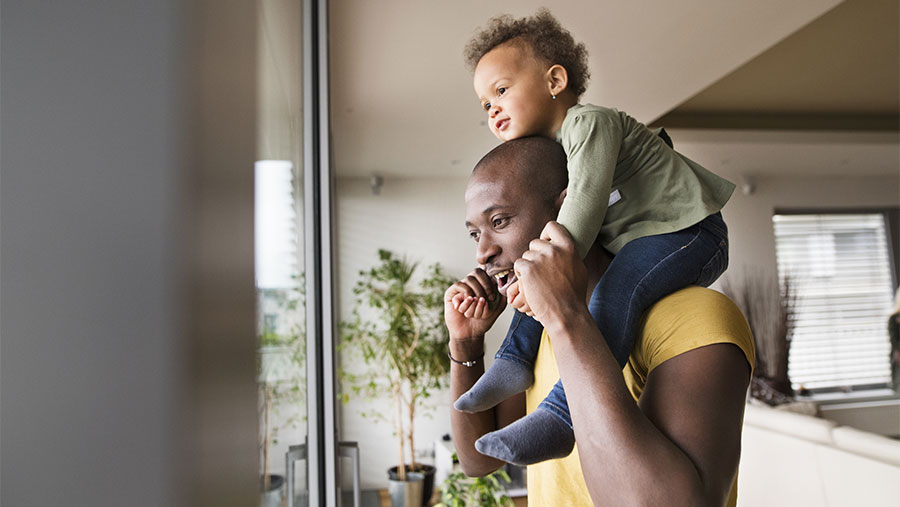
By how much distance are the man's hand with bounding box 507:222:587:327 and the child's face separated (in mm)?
150

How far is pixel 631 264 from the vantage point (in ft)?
1.66

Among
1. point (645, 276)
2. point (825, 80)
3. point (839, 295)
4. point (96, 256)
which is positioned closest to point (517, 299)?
point (645, 276)

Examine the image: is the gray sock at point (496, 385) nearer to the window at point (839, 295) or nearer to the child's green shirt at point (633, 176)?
the child's green shirt at point (633, 176)

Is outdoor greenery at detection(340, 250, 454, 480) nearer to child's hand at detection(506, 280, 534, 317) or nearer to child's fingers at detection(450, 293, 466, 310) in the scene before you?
child's fingers at detection(450, 293, 466, 310)

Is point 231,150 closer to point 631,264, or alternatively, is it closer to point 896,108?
point 631,264

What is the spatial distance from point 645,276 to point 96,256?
1.37 ft

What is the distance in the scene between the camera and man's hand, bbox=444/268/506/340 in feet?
2.01

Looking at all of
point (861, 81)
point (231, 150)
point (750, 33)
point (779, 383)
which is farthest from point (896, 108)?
point (231, 150)

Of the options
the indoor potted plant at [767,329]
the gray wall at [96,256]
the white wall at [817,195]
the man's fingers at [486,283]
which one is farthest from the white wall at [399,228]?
the gray wall at [96,256]

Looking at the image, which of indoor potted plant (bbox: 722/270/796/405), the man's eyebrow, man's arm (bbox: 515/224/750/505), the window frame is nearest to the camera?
man's arm (bbox: 515/224/750/505)

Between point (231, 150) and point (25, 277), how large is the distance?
19cm

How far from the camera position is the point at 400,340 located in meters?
3.88

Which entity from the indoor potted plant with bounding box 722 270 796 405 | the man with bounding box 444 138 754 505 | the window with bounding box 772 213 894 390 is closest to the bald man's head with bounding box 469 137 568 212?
the man with bounding box 444 138 754 505

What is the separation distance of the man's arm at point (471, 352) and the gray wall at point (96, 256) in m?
0.40
